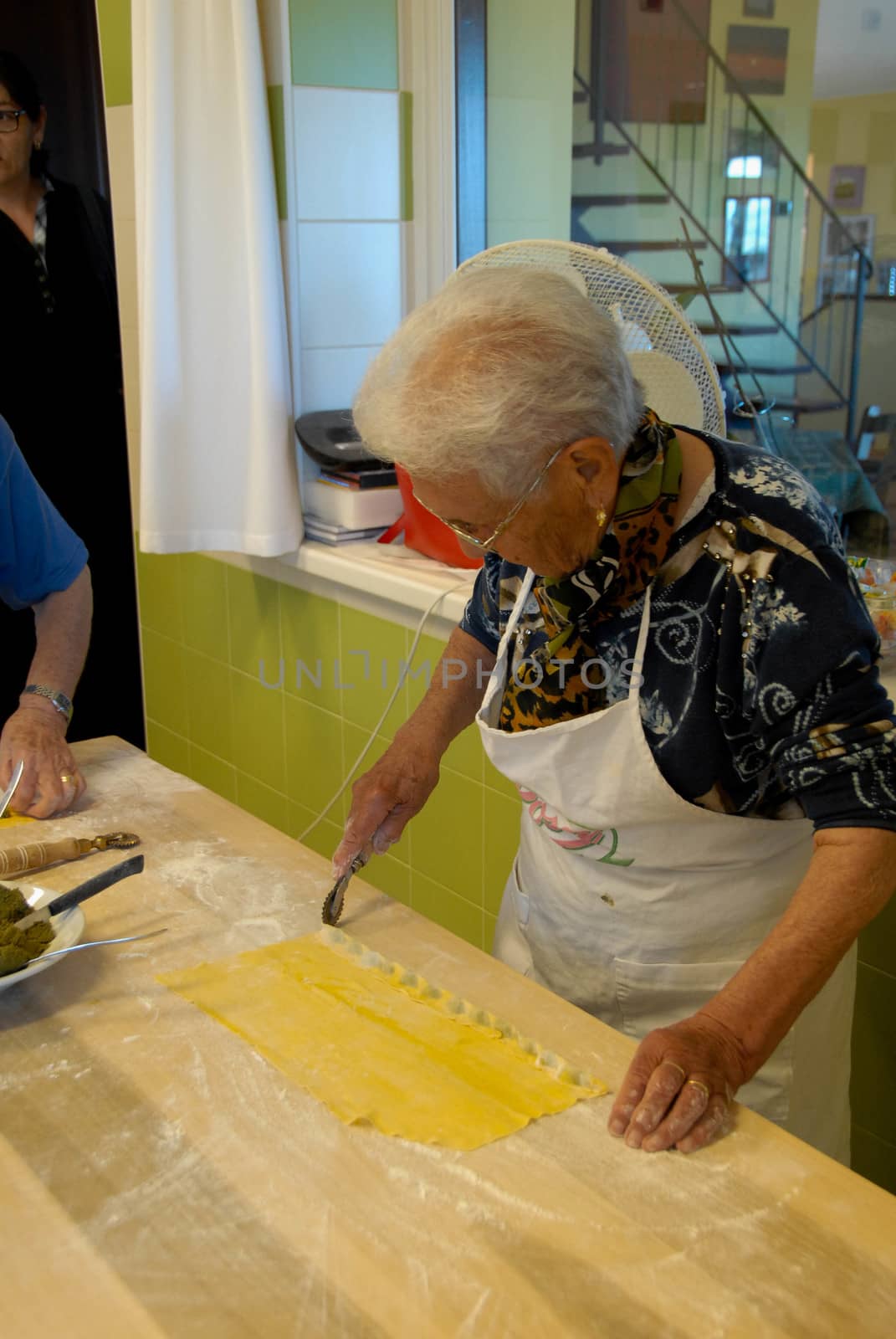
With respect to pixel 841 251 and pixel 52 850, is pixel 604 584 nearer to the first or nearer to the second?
pixel 52 850

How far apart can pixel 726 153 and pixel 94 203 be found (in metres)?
1.66

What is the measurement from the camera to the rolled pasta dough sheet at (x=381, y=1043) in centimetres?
101

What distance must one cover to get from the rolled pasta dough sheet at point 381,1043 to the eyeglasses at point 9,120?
2402mm

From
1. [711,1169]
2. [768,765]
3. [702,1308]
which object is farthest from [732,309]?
[702,1308]

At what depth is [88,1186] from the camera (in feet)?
3.01

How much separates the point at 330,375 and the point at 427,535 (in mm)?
502

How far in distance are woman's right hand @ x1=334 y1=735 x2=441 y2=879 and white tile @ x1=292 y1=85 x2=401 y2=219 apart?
4.60ft

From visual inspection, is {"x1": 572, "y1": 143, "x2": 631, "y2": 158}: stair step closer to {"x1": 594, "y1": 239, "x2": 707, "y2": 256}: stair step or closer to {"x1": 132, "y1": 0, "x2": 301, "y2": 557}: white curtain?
{"x1": 594, "y1": 239, "x2": 707, "y2": 256}: stair step

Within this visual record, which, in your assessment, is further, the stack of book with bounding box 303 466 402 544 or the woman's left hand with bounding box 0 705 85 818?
the stack of book with bounding box 303 466 402 544

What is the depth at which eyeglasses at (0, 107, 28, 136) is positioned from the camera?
288 cm

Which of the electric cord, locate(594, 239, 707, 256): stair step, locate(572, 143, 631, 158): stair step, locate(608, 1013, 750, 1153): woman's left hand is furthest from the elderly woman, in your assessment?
locate(572, 143, 631, 158): stair step

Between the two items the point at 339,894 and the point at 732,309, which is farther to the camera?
the point at 732,309

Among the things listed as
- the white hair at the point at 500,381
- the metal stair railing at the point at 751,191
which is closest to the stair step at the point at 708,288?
the metal stair railing at the point at 751,191

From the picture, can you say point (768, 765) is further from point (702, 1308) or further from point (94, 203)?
point (94, 203)
